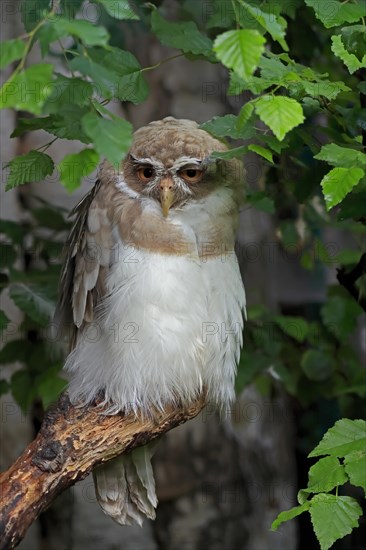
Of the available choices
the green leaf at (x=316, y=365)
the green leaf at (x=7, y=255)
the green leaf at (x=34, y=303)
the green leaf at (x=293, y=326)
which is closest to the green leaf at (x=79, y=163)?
the green leaf at (x=34, y=303)

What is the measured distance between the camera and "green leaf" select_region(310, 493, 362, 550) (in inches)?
65.3

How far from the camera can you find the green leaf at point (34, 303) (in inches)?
102

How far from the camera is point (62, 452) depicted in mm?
2041

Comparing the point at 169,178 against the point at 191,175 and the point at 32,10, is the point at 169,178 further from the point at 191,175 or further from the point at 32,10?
the point at 32,10

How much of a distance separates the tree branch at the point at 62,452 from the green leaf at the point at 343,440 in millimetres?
642

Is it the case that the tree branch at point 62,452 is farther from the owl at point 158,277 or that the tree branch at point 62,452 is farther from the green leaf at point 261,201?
the green leaf at point 261,201

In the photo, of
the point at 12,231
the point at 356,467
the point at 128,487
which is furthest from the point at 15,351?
the point at 356,467

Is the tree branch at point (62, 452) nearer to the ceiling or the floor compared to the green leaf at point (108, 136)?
nearer to the floor

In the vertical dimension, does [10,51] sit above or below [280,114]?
above

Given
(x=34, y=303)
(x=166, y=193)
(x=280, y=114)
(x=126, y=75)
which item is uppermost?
(x=280, y=114)

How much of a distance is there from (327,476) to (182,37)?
1.11m

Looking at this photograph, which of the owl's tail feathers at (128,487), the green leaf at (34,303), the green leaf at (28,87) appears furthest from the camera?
the green leaf at (34,303)

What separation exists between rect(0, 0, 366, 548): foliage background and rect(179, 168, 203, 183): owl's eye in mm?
198

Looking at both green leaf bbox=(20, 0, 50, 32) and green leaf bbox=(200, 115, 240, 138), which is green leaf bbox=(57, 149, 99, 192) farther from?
green leaf bbox=(20, 0, 50, 32)
